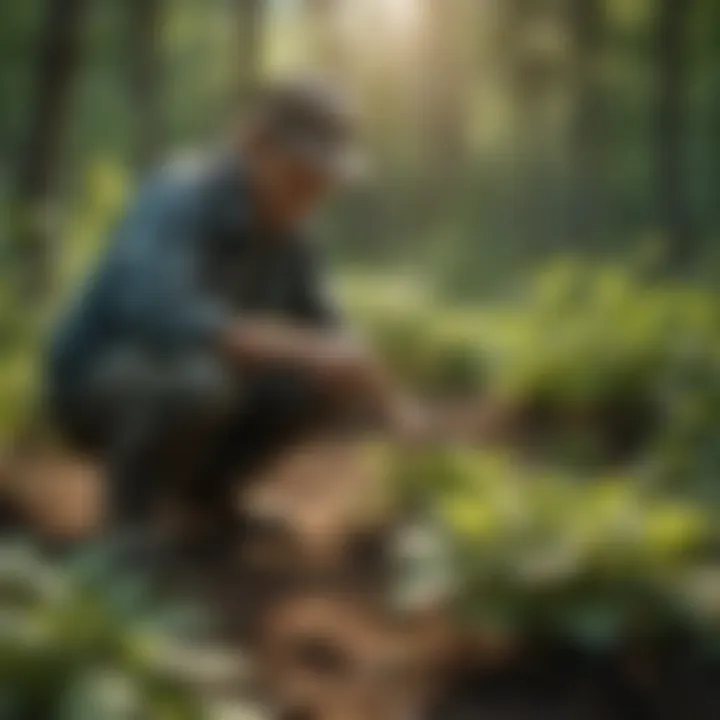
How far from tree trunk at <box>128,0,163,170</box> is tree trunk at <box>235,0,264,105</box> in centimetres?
8

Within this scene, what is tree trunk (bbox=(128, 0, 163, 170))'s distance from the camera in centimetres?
146

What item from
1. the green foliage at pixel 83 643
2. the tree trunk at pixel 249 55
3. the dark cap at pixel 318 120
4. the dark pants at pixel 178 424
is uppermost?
the tree trunk at pixel 249 55

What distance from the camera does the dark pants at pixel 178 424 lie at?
4.65 ft

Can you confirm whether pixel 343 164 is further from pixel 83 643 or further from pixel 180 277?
pixel 83 643

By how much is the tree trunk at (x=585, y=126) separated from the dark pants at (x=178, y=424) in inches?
13.3

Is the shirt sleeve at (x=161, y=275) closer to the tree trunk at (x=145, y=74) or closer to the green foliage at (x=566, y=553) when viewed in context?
the tree trunk at (x=145, y=74)

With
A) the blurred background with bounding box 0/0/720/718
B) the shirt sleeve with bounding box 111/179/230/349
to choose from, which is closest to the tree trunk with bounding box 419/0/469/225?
the blurred background with bounding box 0/0/720/718

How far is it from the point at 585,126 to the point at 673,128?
102 millimetres

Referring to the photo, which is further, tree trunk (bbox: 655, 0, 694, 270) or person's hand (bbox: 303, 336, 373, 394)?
tree trunk (bbox: 655, 0, 694, 270)

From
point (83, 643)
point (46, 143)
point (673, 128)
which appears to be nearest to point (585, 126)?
point (673, 128)

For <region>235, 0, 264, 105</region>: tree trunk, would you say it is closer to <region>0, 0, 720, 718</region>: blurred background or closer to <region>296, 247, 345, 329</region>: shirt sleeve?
<region>0, 0, 720, 718</region>: blurred background

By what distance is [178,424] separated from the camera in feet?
4.68

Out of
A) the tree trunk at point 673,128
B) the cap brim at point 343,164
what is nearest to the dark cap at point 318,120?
the cap brim at point 343,164

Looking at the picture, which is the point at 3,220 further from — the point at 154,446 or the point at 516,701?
the point at 516,701
